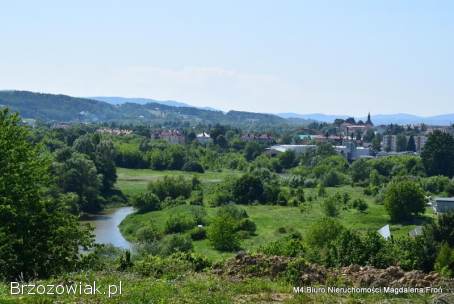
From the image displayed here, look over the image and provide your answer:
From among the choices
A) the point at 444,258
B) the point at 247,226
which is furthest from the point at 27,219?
the point at 247,226

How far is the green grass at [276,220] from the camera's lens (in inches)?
1623

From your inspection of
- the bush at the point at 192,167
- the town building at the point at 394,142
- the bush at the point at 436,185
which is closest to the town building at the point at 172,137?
the bush at the point at 192,167

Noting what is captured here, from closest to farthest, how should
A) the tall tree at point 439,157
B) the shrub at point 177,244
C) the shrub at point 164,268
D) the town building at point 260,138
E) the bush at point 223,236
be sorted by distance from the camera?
the shrub at point 164,268
the shrub at point 177,244
the bush at point 223,236
the tall tree at point 439,157
the town building at point 260,138

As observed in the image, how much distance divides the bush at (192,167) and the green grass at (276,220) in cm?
3209

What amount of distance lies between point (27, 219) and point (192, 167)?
73.2m

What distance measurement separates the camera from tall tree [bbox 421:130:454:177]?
82625 millimetres

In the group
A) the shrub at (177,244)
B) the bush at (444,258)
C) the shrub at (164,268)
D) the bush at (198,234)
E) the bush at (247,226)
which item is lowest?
the bush at (198,234)

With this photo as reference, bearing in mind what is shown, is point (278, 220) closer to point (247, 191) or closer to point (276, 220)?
point (276, 220)

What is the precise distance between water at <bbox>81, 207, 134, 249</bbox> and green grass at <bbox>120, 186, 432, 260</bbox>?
31.1 inches

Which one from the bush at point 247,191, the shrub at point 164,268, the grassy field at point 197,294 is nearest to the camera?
the grassy field at point 197,294

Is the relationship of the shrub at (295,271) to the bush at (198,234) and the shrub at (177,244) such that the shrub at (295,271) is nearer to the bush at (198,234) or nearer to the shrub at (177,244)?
the shrub at (177,244)

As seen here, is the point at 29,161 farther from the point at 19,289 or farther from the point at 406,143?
the point at 406,143

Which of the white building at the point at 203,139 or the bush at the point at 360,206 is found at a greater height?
the white building at the point at 203,139

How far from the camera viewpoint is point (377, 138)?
14462cm
